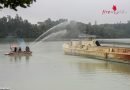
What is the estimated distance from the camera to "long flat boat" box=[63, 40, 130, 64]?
42.4 meters

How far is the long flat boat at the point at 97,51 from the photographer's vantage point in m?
42.4

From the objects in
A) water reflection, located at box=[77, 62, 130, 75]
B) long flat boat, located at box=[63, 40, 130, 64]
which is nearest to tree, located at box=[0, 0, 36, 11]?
water reflection, located at box=[77, 62, 130, 75]

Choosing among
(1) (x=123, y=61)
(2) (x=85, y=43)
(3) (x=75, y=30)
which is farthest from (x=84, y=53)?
(3) (x=75, y=30)

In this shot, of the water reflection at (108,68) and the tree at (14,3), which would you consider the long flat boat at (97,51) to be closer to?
the water reflection at (108,68)

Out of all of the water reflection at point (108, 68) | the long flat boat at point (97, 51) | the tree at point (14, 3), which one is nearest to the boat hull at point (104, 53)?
the long flat boat at point (97, 51)

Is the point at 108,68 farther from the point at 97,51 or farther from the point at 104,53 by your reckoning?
the point at 97,51

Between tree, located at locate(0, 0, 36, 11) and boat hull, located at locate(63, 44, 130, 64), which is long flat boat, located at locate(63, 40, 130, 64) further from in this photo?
tree, located at locate(0, 0, 36, 11)

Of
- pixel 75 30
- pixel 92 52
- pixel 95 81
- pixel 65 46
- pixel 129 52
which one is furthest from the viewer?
pixel 75 30

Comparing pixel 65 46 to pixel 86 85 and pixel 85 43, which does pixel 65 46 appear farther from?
pixel 86 85

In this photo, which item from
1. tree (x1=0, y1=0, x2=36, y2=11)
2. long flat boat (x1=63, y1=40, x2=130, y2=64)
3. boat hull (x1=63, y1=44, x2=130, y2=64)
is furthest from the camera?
long flat boat (x1=63, y1=40, x2=130, y2=64)

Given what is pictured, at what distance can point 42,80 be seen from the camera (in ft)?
88.0

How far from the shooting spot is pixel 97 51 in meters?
49.8

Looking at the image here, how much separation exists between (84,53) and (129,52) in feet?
46.1

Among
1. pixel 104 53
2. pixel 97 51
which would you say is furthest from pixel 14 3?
pixel 97 51
